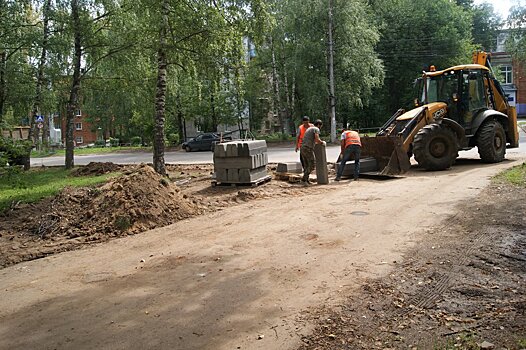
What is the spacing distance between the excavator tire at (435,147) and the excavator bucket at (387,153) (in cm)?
46

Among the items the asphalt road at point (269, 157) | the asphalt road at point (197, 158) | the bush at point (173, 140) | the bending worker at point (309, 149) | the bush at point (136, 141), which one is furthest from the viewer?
the bush at point (136, 141)

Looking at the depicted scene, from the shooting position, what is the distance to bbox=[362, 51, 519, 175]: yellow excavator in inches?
542

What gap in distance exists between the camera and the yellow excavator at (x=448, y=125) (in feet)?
45.2

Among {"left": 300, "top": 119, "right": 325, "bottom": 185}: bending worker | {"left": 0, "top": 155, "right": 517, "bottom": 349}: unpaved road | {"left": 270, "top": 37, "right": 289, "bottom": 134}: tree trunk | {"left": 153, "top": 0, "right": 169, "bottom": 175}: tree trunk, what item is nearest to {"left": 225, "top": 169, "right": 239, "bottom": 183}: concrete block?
{"left": 300, "top": 119, "right": 325, "bottom": 185}: bending worker

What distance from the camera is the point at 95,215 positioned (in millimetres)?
8688

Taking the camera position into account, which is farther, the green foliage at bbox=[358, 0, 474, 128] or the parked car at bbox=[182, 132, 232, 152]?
the green foliage at bbox=[358, 0, 474, 128]

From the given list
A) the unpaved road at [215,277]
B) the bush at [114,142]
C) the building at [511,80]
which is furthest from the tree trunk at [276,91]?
the building at [511,80]

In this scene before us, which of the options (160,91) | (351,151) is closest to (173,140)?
(160,91)

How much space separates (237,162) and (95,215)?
4297 millimetres

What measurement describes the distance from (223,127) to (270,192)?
124 ft

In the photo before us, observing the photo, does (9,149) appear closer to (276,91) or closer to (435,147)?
(435,147)

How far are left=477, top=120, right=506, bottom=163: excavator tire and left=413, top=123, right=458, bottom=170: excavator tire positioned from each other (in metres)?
1.27

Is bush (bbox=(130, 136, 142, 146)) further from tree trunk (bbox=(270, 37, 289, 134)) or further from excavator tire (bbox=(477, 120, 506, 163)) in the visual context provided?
excavator tire (bbox=(477, 120, 506, 163))

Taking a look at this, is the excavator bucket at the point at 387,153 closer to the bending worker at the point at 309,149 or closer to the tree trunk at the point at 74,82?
the bending worker at the point at 309,149
